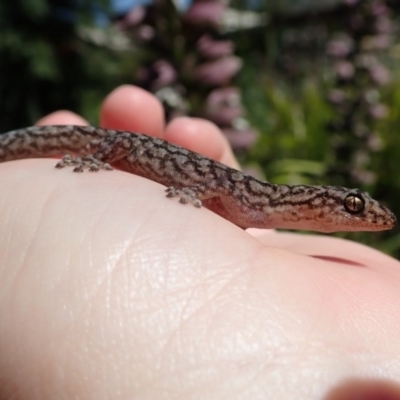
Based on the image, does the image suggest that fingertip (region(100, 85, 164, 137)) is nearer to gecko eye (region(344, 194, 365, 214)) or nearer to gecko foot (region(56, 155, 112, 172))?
gecko foot (region(56, 155, 112, 172))

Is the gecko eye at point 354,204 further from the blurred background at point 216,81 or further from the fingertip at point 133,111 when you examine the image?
the blurred background at point 216,81

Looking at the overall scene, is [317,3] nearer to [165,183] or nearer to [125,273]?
[165,183]

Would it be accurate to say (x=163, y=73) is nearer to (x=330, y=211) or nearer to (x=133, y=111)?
(x=133, y=111)

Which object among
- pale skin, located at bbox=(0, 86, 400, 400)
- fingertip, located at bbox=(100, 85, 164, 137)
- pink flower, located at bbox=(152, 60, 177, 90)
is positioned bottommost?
pale skin, located at bbox=(0, 86, 400, 400)

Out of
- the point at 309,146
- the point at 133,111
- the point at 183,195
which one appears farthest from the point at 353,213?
the point at 309,146

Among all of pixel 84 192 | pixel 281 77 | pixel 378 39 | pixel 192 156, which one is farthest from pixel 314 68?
pixel 84 192

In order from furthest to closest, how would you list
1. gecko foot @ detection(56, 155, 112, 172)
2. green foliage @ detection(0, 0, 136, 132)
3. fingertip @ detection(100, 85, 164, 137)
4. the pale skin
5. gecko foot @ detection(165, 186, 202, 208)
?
green foliage @ detection(0, 0, 136, 132), fingertip @ detection(100, 85, 164, 137), gecko foot @ detection(56, 155, 112, 172), gecko foot @ detection(165, 186, 202, 208), the pale skin

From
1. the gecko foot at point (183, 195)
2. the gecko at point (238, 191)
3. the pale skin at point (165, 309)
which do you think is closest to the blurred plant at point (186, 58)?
the gecko at point (238, 191)

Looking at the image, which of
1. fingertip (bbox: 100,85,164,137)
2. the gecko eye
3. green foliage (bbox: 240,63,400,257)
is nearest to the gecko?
the gecko eye
